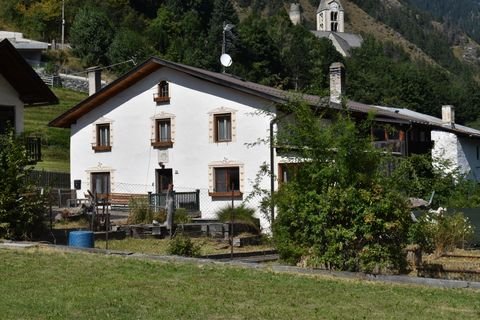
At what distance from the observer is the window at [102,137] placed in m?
34.4

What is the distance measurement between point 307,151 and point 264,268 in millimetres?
2231

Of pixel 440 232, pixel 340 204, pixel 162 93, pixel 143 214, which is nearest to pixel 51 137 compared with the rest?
pixel 162 93

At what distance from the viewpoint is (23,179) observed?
19.5 meters

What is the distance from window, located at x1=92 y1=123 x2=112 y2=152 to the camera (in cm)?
3441

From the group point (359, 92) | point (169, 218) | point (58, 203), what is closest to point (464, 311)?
point (169, 218)

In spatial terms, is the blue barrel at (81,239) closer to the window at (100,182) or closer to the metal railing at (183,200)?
the metal railing at (183,200)

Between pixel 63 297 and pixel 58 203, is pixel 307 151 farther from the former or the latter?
pixel 58 203

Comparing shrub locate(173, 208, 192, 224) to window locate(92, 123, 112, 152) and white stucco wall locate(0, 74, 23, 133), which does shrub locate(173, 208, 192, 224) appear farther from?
window locate(92, 123, 112, 152)

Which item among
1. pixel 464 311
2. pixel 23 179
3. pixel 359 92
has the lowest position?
pixel 464 311

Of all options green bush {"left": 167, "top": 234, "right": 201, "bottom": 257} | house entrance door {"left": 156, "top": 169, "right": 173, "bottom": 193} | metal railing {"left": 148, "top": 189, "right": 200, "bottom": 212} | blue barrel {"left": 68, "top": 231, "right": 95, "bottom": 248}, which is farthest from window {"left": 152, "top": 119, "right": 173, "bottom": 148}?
green bush {"left": 167, "top": 234, "right": 201, "bottom": 257}

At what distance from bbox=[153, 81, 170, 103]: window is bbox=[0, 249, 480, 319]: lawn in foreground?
732 inches

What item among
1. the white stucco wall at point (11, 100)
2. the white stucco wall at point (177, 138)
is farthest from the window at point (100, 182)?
the white stucco wall at point (11, 100)

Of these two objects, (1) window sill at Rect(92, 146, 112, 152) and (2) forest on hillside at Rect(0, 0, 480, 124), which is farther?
(2) forest on hillside at Rect(0, 0, 480, 124)

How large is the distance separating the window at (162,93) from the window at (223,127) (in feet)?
8.82
